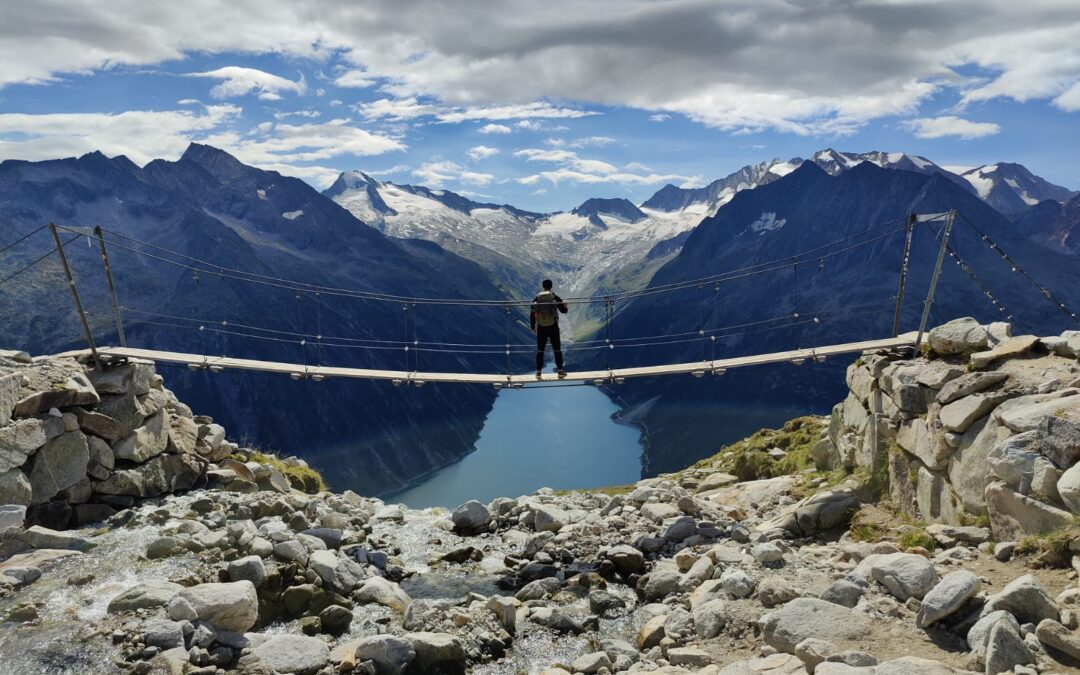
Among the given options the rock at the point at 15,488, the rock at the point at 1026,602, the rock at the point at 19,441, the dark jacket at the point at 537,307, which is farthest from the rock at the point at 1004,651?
the rock at the point at 19,441

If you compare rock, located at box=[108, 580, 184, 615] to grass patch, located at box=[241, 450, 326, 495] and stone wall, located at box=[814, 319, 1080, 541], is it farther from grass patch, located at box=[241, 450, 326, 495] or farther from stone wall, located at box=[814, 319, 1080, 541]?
stone wall, located at box=[814, 319, 1080, 541]

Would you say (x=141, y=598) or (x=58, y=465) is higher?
(x=58, y=465)

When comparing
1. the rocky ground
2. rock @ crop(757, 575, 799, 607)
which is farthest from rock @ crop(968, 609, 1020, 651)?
rock @ crop(757, 575, 799, 607)

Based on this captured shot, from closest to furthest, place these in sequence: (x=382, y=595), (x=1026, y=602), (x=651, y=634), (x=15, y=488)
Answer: (x=1026, y=602) → (x=651, y=634) → (x=382, y=595) → (x=15, y=488)

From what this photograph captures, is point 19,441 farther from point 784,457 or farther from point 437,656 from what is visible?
point 784,457

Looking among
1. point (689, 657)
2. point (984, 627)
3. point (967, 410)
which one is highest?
point (967, 410)

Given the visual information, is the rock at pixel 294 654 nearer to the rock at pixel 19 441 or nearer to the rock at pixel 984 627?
the rock at pixel 19 441

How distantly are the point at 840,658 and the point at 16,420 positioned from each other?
15.1m

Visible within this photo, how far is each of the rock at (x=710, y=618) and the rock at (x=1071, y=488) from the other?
4.68 m

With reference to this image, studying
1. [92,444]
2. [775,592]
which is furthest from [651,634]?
[92,444]

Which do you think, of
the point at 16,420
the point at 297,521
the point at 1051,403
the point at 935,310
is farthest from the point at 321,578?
the point at 935,310

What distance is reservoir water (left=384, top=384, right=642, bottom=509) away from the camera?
121812mm

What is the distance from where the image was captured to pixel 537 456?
144125 mm

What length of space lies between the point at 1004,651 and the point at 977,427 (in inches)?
242
